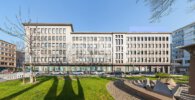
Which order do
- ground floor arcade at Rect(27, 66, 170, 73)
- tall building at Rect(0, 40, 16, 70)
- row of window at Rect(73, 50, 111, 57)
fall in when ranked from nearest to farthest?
1. row of window at Rect(73, 50, 111, 57)
2. ground floor arcade at Rect(27, 66, 170, 73)
3. tall building at Rect(0, 40, 16, 70)

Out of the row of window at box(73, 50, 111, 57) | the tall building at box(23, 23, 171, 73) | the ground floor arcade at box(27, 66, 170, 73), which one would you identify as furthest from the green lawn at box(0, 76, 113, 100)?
the ground floor arcade at box(27, 66, 170, 73)

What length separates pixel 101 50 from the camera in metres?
94.1

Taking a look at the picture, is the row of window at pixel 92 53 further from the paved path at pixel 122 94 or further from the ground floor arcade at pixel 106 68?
the paved path at pixel 122 94

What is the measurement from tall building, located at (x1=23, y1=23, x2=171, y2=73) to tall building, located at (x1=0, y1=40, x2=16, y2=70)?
27165 mm

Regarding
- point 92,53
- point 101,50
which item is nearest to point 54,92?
point 92,53

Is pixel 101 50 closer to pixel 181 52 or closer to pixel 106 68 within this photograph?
pixel 106 68

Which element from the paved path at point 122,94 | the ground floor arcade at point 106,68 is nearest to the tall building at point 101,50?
the ground floor arcade at point 106,68

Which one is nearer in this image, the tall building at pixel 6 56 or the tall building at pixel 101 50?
the tall building at pixel 101 50

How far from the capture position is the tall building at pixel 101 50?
92.4 metres

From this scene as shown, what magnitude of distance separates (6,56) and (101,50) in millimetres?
52834

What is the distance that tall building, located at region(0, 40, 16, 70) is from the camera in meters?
109

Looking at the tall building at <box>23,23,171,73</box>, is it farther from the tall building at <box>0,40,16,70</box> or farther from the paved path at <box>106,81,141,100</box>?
the paved path at <box>106,81,141,100</box>

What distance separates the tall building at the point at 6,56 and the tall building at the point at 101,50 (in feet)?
89.1

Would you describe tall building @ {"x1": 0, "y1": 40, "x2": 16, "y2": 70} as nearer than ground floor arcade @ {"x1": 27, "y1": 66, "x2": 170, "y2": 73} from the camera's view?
No
